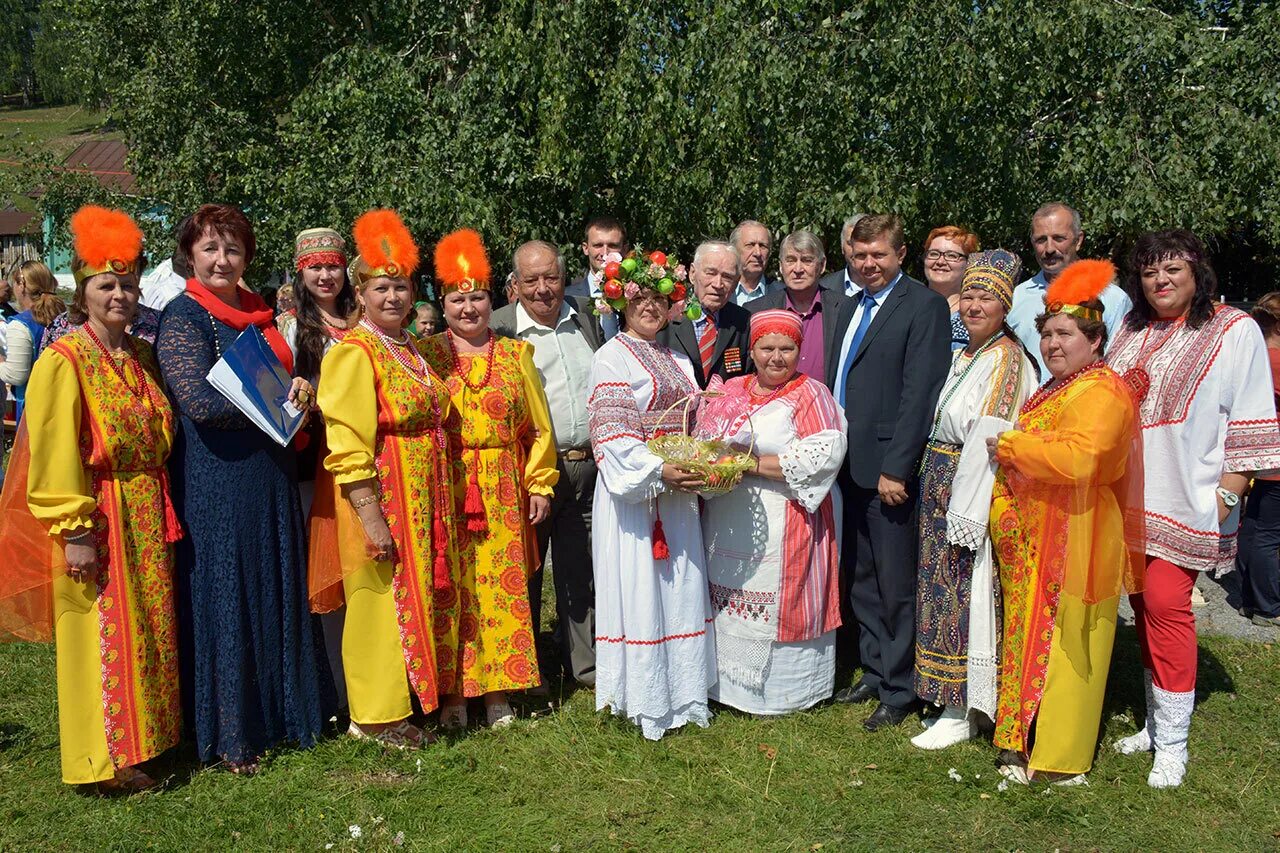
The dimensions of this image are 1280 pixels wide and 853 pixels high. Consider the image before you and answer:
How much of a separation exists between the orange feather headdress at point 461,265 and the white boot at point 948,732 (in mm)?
2824

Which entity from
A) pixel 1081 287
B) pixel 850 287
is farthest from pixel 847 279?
pixel 1081 287

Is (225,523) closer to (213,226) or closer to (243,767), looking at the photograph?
(243,767)

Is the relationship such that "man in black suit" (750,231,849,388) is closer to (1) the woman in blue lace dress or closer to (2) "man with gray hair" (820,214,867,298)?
(2) "man with gray hair" (820,214,867,298)

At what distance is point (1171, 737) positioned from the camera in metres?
3.98

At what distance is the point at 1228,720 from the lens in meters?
4.60

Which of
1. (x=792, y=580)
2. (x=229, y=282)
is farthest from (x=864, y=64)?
(x=229, y=282)

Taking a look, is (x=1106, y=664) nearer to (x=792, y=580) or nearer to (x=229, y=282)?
(x=792, y=580)

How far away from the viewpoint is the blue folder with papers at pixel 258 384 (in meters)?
3.74

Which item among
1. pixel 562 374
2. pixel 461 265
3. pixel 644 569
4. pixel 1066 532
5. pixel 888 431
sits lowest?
pixel 644 569

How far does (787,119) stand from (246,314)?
5.74 metres

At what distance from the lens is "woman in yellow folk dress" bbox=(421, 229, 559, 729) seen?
4379 millimetres

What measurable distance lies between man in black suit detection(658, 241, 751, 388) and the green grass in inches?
68.9

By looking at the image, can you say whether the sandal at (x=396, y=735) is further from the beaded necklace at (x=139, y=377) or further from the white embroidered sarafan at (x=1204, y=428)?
the white embroidered sarafan at (x=1204, y=428)

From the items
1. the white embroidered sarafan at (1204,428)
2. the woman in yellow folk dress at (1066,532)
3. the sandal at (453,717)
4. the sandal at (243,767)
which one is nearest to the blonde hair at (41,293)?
the sandal at (243,767)
